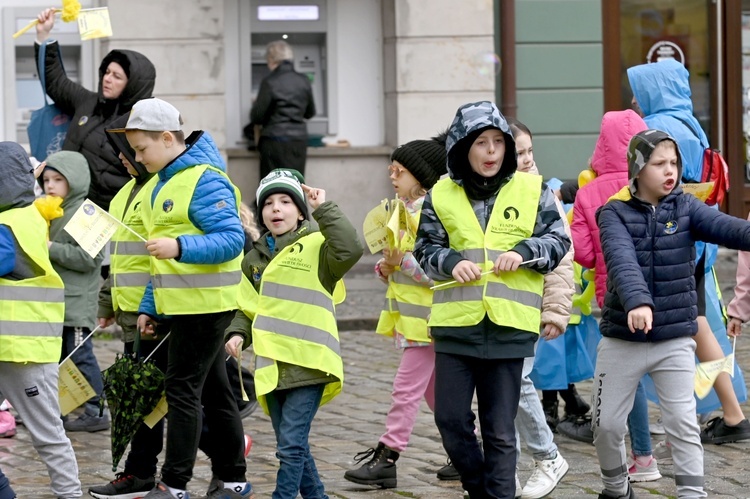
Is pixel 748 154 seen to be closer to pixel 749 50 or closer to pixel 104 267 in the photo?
pixel 749 50

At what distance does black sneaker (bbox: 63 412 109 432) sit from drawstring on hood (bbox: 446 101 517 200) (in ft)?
10.5

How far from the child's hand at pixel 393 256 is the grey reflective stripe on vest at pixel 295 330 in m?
0.73

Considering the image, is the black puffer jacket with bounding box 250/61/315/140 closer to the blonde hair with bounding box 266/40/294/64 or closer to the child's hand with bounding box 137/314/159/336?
the blonde hair with bounding box 266/40/294/64

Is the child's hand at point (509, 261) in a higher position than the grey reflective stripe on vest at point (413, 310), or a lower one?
higher

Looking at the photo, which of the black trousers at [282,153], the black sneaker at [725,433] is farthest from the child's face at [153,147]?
the black trousers at [282,153]

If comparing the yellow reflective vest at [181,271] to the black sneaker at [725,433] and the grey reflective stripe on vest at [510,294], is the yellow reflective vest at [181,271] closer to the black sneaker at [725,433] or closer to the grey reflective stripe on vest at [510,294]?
the grey reflective stripe on vest at [510,294]

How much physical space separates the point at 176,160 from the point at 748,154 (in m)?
10.6

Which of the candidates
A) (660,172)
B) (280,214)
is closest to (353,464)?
(280,214)

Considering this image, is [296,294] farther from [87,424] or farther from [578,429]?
[87,424]

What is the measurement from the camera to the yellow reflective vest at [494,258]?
556 cm

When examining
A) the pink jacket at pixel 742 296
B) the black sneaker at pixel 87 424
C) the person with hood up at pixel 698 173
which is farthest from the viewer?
the black sneaker at pixel 87 424

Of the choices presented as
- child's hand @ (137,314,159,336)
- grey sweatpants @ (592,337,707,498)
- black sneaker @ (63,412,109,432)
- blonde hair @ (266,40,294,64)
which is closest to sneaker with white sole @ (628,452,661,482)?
grey sweatpants @ (592,337,707,498)

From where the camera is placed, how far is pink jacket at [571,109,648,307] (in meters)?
6.63

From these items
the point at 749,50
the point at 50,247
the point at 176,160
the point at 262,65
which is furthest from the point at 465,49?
the point at 176,160
